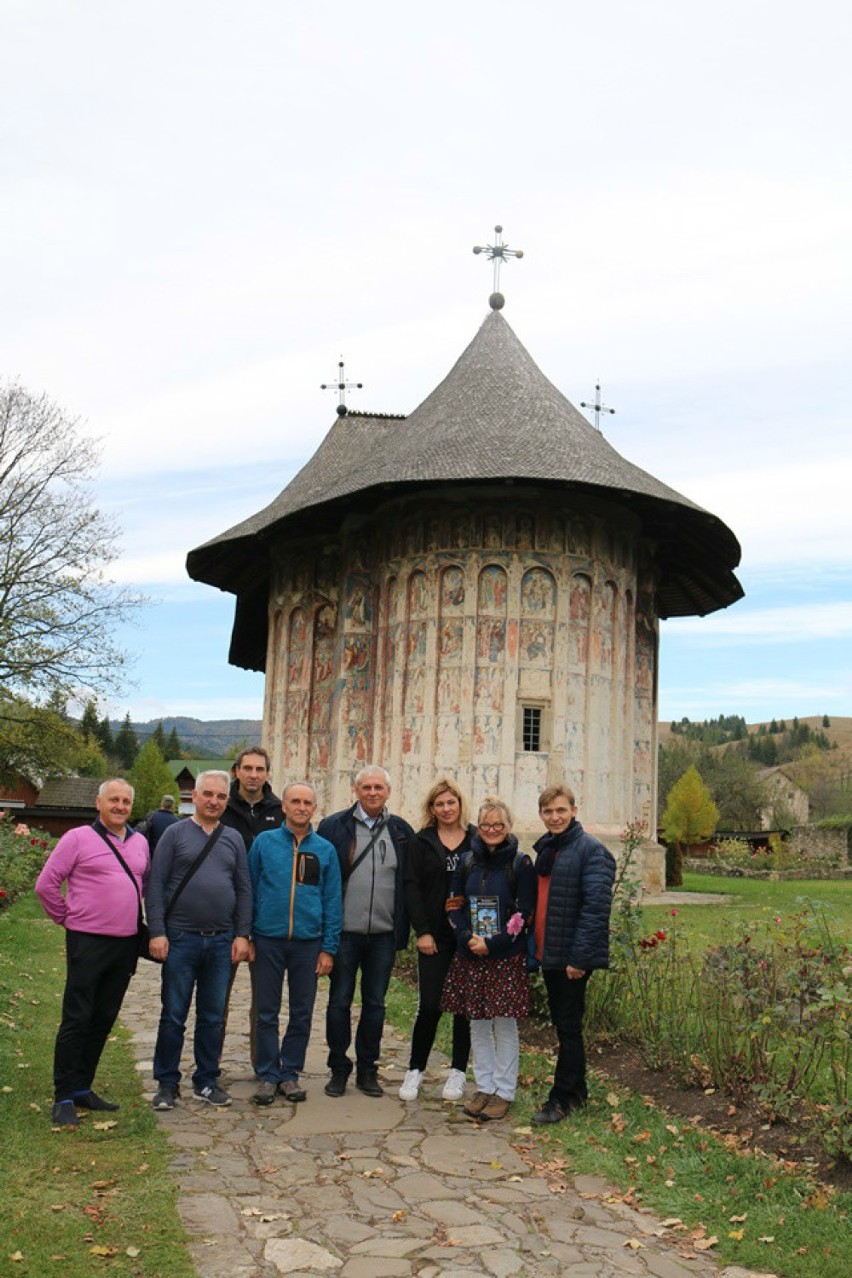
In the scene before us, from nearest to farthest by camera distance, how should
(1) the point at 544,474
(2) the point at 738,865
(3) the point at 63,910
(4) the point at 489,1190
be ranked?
1. (4) the point at 489,1190
2. (3) the point at 63,910
3. (1) the point at 544,474
4. (2) the point at 738,865

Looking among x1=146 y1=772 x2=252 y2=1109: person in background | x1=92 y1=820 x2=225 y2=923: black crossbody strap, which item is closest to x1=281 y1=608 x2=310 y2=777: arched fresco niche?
x1=146 y1=772 x2=252 y2=1109: person in background

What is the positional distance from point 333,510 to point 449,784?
14745mm

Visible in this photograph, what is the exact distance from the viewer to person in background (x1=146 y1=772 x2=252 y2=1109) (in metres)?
6.07

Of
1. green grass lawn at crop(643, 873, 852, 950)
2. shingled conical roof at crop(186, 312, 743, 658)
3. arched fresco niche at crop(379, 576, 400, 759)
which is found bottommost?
green grass lawn at crop(643, 873, 852, 950)

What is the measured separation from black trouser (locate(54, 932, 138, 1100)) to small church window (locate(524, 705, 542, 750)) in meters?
13.3

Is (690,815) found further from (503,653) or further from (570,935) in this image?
(570,935)

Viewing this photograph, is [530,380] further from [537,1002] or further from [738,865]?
[738,865]

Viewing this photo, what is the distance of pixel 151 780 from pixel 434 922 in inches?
2010

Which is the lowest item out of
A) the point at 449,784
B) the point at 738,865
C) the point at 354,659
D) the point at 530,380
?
the point at 738,865

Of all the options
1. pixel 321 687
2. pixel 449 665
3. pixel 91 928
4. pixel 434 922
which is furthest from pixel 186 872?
pixel 321 687

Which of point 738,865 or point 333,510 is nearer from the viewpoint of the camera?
point 333,510

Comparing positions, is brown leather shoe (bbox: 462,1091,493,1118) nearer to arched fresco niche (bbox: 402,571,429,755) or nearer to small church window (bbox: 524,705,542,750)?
small church window (bbox: 524,705,542,750)

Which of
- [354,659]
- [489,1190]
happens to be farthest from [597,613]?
[489,1190]

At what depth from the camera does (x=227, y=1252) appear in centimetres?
410
